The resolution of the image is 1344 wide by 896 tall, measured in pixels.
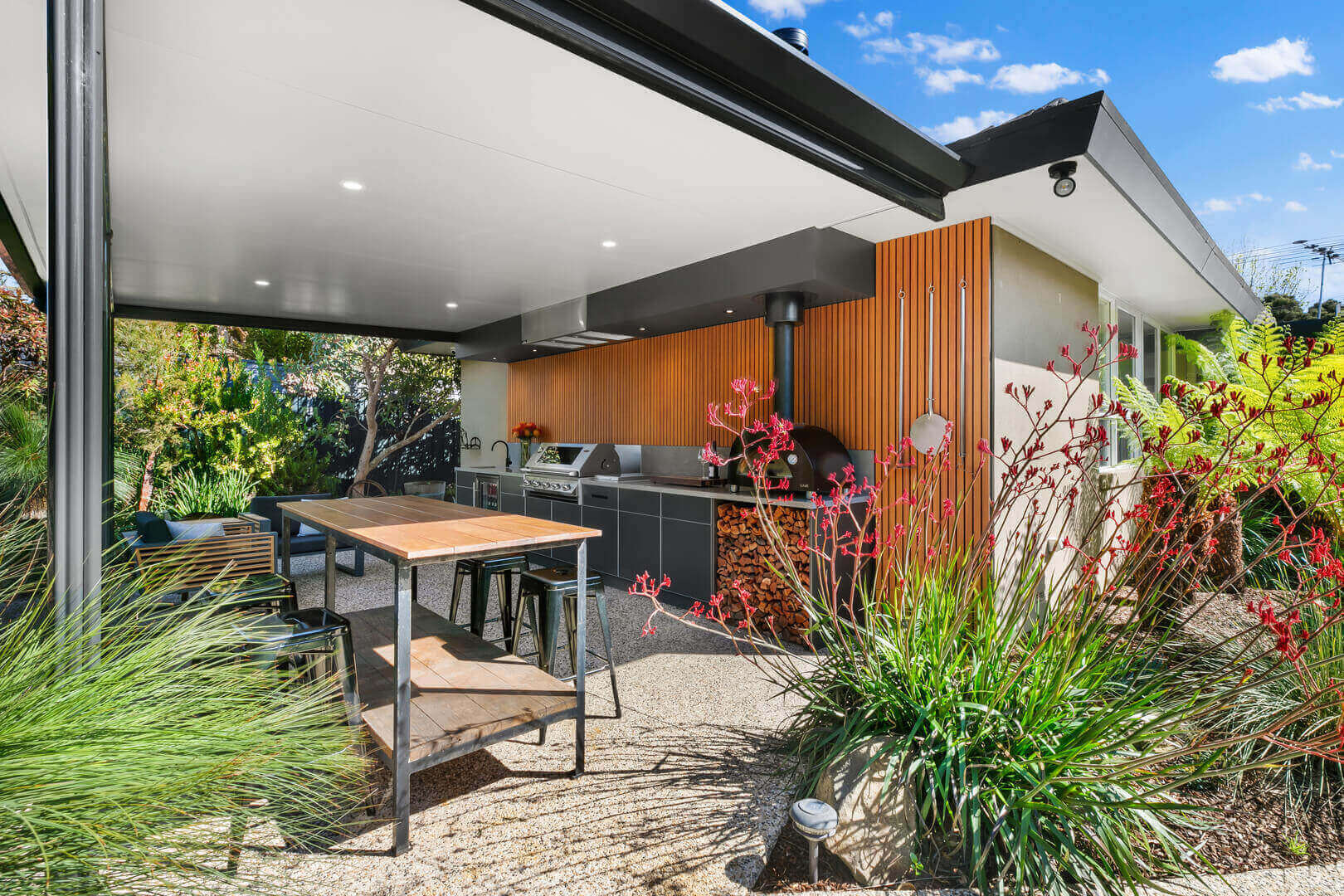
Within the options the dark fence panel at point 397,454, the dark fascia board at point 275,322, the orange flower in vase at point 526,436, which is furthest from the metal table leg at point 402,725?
the dark fence panel at point 397,454

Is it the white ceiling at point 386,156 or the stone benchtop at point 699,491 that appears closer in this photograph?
the white ceiling at point 386,156

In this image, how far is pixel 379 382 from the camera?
30.5 feet

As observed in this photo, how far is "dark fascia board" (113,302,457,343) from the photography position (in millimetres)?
6352

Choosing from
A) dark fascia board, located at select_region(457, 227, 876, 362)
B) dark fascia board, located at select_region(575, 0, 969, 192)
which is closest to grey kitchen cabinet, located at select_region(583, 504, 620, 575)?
dark fascia board, located at select_region(457, 227, 876, 362)

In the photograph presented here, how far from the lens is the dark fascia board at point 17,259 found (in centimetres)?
401

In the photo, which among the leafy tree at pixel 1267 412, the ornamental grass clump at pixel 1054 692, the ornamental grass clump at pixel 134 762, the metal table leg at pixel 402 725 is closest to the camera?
the ornamental grass clump at pixel 134 762

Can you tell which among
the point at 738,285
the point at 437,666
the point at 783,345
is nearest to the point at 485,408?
the point at 738,285

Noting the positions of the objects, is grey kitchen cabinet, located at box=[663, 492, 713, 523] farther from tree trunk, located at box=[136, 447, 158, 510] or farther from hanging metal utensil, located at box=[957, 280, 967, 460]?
tree trunk, located at box=[136, 447, 158, 510]

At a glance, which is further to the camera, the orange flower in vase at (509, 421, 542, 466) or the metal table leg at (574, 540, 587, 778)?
the orange flower in vase at (509, 421, 542, 466)

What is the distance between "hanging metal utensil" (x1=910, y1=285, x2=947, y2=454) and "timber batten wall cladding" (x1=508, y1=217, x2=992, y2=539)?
0.10ft

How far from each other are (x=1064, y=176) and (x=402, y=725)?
369 cm

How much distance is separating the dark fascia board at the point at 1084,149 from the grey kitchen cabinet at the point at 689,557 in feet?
9.50

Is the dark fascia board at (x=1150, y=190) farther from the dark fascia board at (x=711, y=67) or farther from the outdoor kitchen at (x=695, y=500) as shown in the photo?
the outdoor kitchen at (x=695, y=500)

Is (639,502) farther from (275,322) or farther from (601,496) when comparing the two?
(275,322)
